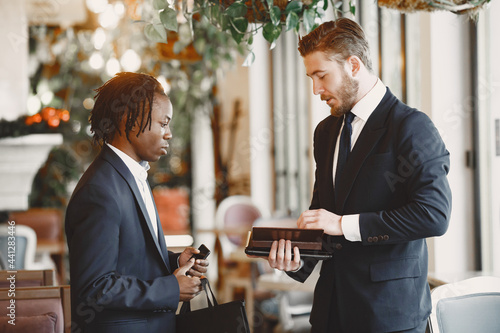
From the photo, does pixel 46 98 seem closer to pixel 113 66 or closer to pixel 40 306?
pixel 113 66

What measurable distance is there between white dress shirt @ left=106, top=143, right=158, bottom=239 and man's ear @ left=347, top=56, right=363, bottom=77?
2.02 feet

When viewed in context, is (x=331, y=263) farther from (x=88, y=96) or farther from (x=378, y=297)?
(x=88, y=96)

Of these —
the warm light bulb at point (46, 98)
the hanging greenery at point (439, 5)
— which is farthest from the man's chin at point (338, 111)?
the warm light bulb at point (46, 98)

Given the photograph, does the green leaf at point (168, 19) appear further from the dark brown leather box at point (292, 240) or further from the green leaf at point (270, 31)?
the dark brown leather box at point (292, 240)

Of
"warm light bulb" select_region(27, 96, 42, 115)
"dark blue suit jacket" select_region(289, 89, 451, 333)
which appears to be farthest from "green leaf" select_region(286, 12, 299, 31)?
"warm light bulb" select_region(27, 96, 42, 115)

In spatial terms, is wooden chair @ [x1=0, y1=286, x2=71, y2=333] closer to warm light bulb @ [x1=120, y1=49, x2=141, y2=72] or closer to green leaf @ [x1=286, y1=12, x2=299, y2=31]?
green leaf @ [x1=286, y1=12, x2=299, y2=31]

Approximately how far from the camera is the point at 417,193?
55.2 inches

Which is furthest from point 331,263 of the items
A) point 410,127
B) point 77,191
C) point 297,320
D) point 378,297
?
point 297,320

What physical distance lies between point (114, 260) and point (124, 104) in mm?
381

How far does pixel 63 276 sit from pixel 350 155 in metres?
4.80

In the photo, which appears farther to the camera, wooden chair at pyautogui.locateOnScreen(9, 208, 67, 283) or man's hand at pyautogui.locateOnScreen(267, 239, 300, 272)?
wooden chair at pyautogui.locateOnScreen(9, 208, 67, 283)

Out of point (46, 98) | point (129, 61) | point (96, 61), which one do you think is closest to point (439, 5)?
point (129, 61)

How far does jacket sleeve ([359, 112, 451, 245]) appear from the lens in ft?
4.59

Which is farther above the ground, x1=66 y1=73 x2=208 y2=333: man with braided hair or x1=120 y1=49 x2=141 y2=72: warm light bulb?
x1=120 y1=49 x2=141 y2=72: warm light bulb
